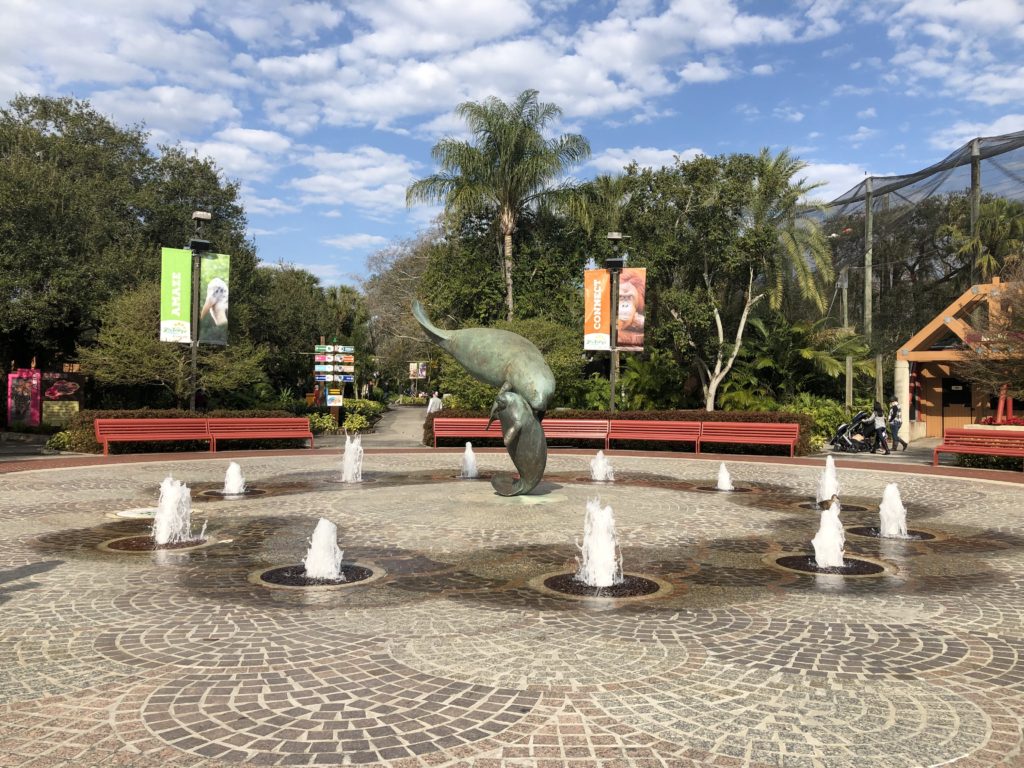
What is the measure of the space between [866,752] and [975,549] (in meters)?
5.56

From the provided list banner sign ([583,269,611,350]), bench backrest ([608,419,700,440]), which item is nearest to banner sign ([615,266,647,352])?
banner sign ([583,269,611,350])

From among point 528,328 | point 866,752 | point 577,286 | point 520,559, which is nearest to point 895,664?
point 866,752

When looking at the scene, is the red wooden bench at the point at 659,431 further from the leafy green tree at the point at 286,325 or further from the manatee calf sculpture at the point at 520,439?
the leafy green tree at the point at 286,325

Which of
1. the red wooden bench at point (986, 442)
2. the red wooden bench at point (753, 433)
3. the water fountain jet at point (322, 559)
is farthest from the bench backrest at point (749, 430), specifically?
the water fountain jet at point (322, 559)

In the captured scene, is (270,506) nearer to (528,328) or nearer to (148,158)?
(528,328)

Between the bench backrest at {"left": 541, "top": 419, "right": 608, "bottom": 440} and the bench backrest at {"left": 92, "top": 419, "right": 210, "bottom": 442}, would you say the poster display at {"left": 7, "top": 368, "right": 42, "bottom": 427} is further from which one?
the bench backrest at {"left": 541, "top": 419, "right": 608, "bottom": 440}

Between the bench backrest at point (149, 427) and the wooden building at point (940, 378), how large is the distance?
19.6 metres

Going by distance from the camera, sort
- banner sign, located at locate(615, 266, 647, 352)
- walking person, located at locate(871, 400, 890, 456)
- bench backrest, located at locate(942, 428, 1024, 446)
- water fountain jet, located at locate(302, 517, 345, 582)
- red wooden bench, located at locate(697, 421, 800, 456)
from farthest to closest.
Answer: banner sign, located at locate(615, 266, 647, 352), walking person, located at locate(871, 400, 890, 456), red wooden bench, located at locate(697, 421, 800, 456), bench backrest, located at locate(942, 428, 1024, 446), water fountain jet, located at locate(302, 517, 345, 582)

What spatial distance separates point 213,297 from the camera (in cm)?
1862

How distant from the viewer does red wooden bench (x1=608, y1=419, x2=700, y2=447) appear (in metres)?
18.6

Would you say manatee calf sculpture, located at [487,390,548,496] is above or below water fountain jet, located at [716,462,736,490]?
above

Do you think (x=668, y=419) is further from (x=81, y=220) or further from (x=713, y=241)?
(x=81, y=220)

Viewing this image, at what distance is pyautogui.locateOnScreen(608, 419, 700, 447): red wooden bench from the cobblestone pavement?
9.94 metres

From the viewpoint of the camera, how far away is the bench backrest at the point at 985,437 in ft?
48.6
